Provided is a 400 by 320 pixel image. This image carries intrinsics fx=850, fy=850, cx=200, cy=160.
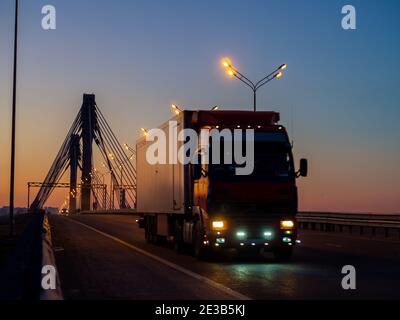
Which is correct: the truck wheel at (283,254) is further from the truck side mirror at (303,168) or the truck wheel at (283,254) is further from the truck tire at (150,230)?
the truck tire at (150,230)

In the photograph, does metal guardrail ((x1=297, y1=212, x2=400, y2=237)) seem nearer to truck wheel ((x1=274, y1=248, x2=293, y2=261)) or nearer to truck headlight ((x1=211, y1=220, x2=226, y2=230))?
truck wheel ((x1=274, y1=248, x2=293, y2=261))

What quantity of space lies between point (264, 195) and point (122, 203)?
8977 centimetres

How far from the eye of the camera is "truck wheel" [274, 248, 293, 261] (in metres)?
22.2

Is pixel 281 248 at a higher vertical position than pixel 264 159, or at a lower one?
lower

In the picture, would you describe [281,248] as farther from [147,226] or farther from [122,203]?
[122,203]

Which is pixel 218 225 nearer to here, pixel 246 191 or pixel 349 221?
pixel 246 191

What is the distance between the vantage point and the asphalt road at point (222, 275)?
14.2 m

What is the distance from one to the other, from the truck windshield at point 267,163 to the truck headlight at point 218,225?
3.63 ft

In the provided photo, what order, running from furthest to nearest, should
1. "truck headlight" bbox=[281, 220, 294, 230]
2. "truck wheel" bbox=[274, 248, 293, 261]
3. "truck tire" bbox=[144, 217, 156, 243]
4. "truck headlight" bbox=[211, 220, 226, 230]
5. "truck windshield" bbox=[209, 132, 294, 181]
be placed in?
"truck tire" bbox=[144, 217, 156, 243] → "truck wheel" bbox=[274, 248, 293, 261] → "truck headlight" bbox=[281, 220, 294, 230] → "truck windshield" bbox=[209, 132, 294, 181] → "truck headlight" bbox=[211, 220, 226, 230]

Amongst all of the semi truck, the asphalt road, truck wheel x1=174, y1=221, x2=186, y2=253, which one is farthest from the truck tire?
the semi truck

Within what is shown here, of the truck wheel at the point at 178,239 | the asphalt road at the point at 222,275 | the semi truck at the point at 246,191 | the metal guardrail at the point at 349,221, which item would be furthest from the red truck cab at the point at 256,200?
the metal guardrail at the point at 349,221

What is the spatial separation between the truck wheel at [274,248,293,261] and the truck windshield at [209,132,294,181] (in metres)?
1.94

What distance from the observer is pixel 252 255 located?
24.8m
